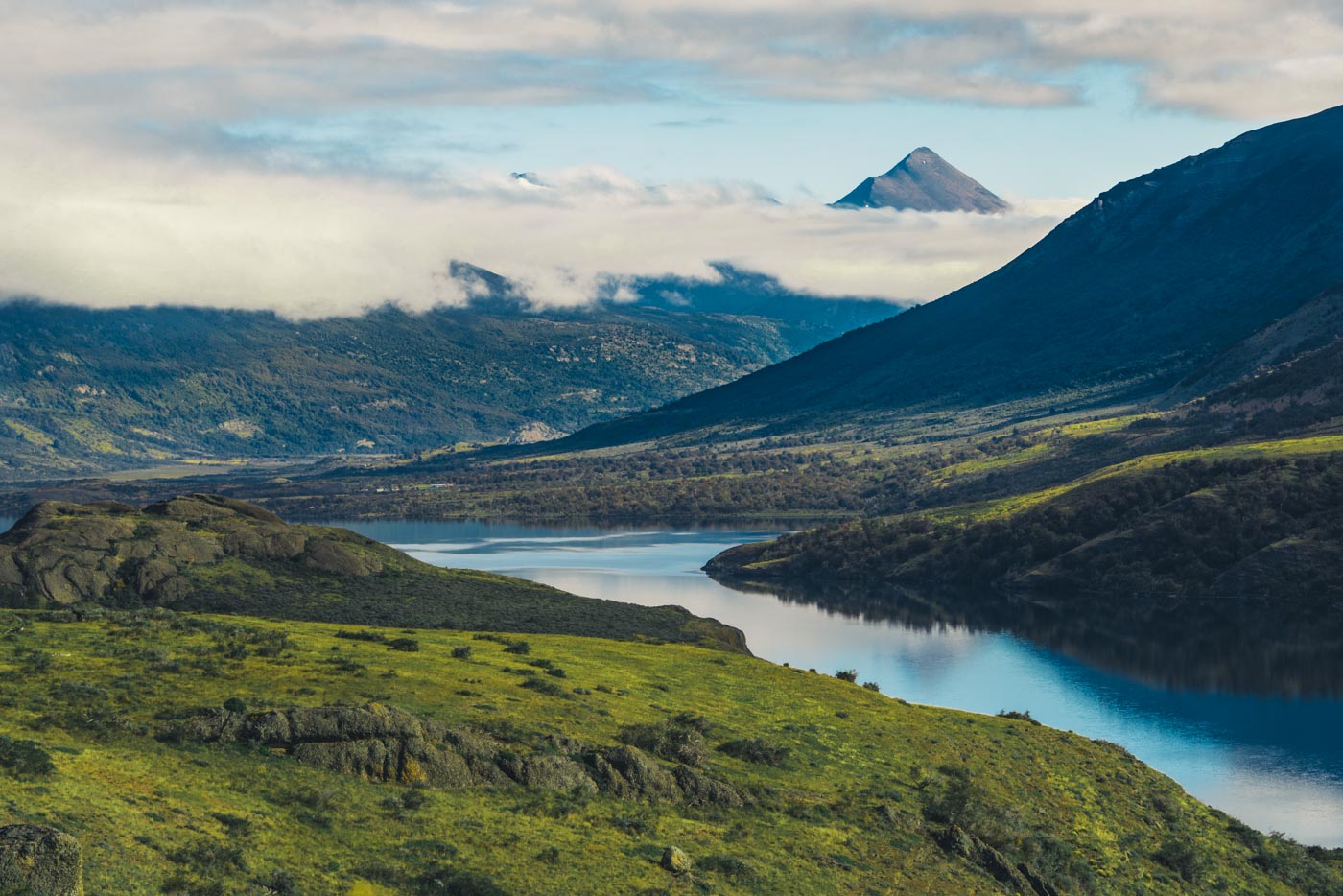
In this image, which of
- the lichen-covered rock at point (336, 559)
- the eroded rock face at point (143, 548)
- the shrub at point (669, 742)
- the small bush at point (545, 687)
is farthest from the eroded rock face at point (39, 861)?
the lichen-covered rock at point (336, 559)

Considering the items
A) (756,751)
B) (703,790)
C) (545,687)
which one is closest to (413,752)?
(703,790)

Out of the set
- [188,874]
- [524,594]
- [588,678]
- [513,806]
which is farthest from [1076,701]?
[188,874]

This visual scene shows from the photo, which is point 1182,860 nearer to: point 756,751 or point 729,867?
point 756,751

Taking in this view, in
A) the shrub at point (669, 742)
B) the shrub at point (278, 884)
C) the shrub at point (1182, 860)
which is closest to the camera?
the shrub at point (278, 884)

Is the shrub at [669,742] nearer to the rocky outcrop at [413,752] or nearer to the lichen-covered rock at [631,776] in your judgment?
the lichen-covered rock at [631,776]

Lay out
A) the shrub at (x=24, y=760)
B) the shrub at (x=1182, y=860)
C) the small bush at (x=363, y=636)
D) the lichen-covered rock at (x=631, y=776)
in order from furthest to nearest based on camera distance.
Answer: the small bush at (x=363, y=636) < the shrub at (x=1182, y=860) < the lichen-covered rock at (x=631, y=776) < the shrub at (x=24, y=760)

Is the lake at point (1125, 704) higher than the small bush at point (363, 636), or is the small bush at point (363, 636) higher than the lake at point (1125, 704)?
the small bush at point (363, 636)

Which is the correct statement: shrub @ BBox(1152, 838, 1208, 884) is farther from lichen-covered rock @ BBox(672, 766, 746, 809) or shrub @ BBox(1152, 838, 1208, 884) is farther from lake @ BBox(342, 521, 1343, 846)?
lake @ BBox(342, 521, 1343, 846)

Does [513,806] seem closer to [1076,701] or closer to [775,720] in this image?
[775,720]
